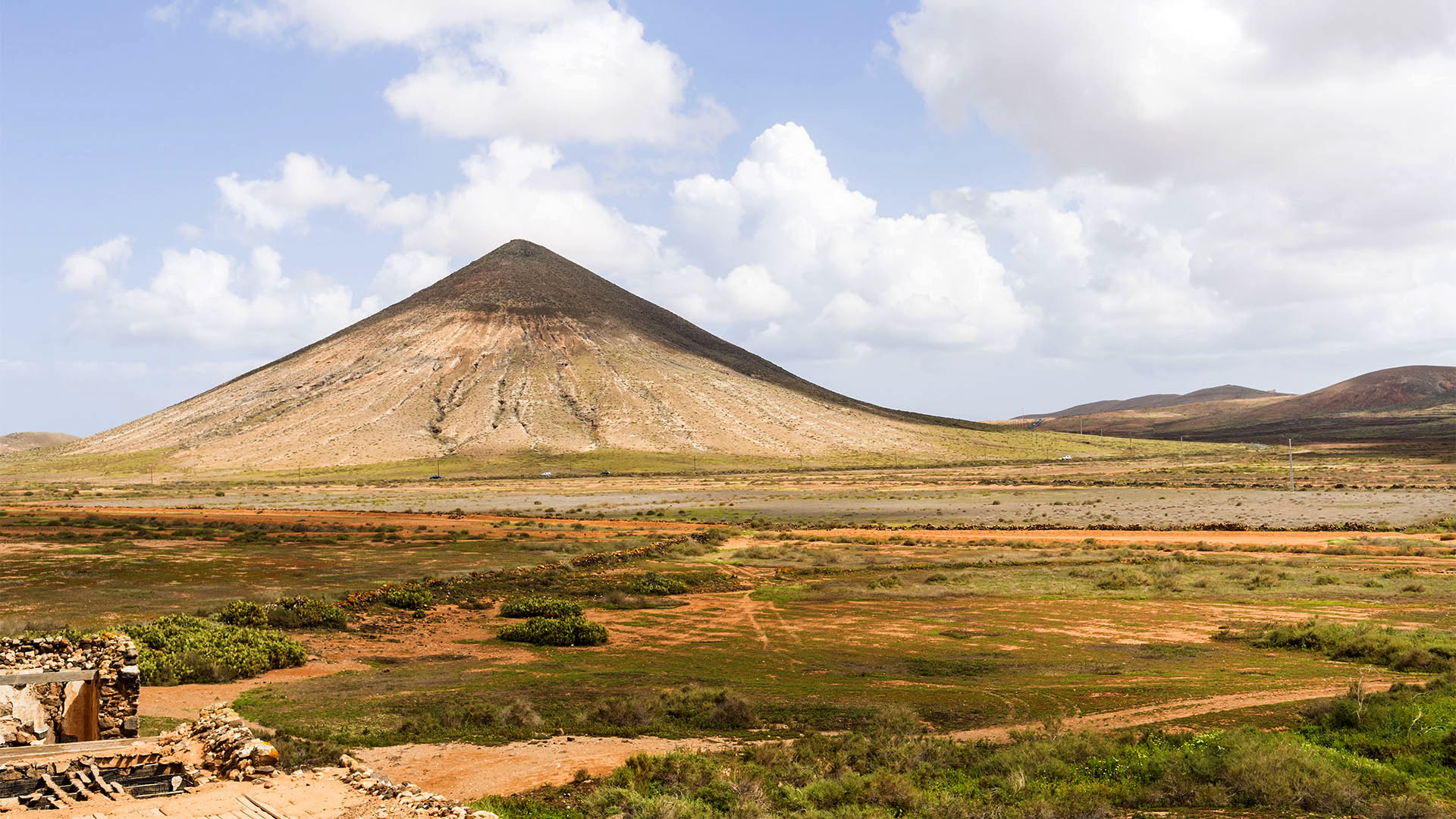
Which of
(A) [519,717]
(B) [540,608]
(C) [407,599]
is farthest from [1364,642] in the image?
(C) [407,599]

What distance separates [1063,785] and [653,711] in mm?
7671

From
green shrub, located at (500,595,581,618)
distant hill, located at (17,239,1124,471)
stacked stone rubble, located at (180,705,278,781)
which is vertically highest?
distant hill, located at (17,239,1124,471)

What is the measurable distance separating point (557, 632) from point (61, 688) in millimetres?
12874

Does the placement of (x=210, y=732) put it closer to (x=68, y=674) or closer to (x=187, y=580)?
(x=68, y=674)

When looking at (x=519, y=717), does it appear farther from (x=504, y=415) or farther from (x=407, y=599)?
(x=504, y=415)

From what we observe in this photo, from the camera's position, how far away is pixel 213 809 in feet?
34.8

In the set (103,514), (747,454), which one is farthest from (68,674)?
(747,454)

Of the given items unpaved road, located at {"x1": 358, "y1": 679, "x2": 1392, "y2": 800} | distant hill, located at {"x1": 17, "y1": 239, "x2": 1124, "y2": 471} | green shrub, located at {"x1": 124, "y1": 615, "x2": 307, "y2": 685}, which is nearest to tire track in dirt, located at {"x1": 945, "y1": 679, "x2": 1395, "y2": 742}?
unpaved road, located at {"x1": 358, "y1": 679, "x2": 1392, "y2": 800}

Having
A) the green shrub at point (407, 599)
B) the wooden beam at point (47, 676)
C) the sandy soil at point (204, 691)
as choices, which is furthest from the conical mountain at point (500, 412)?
the wooden beam at point (47, 676)

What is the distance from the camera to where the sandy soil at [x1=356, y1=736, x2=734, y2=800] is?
1332cm

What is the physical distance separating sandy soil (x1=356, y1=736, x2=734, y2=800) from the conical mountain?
5118 inches

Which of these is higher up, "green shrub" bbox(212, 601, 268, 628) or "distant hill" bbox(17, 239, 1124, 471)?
"distant hill" bbox(17, 239, 1124, 471)

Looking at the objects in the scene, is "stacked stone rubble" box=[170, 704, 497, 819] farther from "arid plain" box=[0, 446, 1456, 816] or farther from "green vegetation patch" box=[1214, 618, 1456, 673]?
"green vegetation patch" box=[1214, 618, 1456, 673]

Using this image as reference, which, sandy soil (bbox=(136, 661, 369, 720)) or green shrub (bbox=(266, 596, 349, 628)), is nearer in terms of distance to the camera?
sandy soil (bbox=(136, 661, 369, 720))
